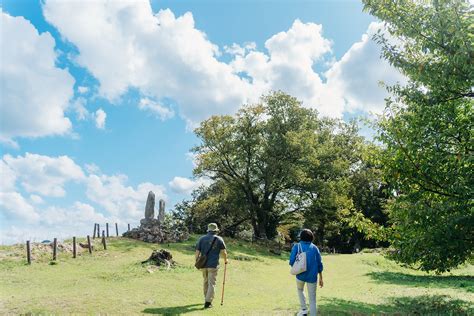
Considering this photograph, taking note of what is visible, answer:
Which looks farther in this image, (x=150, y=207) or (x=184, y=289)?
(x=150, y=207)

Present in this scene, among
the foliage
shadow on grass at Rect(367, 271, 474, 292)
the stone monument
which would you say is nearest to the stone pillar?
the stone monument

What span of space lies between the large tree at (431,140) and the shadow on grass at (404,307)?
156cm

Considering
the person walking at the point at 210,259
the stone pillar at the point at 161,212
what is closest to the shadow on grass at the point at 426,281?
the person walking at the point at 210,259

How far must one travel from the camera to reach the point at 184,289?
17156mm

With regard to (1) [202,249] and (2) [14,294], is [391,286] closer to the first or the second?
(1) [202,249]

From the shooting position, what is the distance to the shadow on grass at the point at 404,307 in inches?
504

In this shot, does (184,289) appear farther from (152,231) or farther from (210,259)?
(152,231)

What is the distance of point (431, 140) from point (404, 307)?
622 centimetres

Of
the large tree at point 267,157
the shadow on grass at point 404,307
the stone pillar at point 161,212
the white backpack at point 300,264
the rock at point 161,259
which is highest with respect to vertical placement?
the large tree at point 267,157

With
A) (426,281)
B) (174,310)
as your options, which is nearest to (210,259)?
(174,310)

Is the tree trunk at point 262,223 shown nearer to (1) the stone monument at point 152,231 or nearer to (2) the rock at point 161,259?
(1) the stone monument at point 152,231

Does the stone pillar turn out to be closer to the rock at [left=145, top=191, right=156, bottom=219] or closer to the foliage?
the rock at [left=145, top=191, right=156, bottom=219]

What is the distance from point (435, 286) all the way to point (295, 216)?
1370 inches

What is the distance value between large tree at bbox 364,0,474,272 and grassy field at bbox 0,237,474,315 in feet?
8.79
